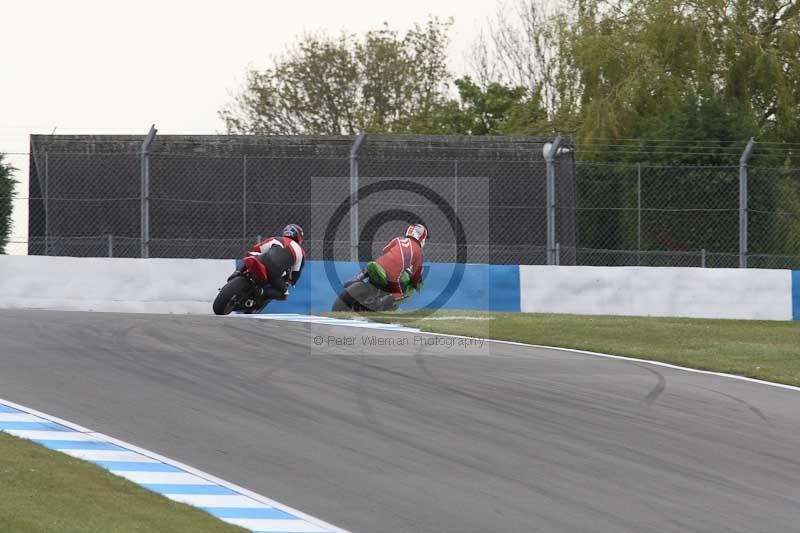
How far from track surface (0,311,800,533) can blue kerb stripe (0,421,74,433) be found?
0.27 meters

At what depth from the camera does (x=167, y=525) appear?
6039mm

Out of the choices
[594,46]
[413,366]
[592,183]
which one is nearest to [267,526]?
[413,366]

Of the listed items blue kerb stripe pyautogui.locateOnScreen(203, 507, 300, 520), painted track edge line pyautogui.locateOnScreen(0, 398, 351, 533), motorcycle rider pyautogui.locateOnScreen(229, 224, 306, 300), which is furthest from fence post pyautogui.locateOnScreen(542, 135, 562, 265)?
blue kerb stripe pyautogui.locateOnScreen(203, 507, 300, 520)

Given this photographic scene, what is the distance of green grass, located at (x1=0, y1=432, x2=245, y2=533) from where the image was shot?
5.83m

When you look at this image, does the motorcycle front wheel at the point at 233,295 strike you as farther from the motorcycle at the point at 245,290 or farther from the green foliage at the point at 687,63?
the green foliage at the point at 687,63

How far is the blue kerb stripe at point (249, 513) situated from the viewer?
655 cm

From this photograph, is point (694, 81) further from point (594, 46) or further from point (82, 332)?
point (82, 332)

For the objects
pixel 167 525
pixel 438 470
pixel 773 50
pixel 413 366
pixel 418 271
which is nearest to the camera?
pixel 167 525

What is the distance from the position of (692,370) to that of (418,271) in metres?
4.57

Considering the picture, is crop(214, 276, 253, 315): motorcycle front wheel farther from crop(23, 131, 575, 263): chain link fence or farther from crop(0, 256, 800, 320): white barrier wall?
crop(23, 131, 575, 263): chain link fence

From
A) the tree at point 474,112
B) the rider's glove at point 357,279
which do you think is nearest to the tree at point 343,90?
the tree at point 474,112

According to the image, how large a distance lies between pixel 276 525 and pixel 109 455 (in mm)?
1857

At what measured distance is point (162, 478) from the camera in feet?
23.9

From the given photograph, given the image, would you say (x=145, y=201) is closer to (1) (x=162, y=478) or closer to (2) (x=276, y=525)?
(1) (x=162, y=478)
